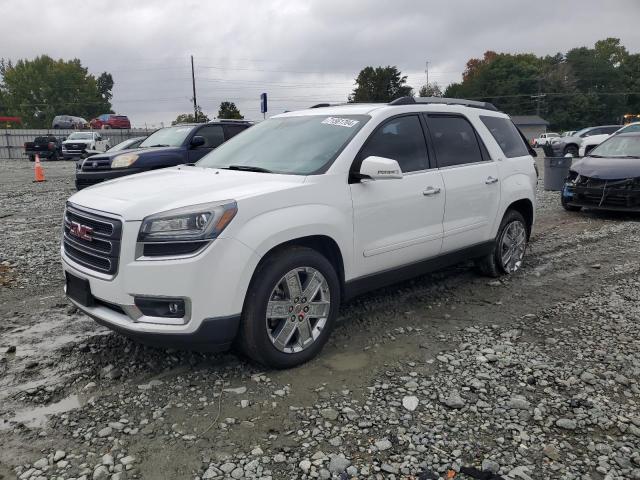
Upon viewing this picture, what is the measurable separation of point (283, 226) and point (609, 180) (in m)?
7.96

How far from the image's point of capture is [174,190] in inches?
142

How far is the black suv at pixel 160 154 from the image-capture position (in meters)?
10.1

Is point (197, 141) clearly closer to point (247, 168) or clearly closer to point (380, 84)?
point (247, 168)

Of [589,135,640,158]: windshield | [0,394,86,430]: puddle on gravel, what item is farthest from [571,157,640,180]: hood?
[0,394,86,430]: puddle on gravel

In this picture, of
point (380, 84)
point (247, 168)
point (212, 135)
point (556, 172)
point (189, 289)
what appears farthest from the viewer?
point (380, 84)

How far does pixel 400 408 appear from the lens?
3227 mm

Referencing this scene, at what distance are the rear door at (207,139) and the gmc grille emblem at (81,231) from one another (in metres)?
6.96

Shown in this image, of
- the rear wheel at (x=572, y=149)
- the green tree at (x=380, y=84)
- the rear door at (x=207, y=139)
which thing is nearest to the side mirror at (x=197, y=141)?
the rear door at (x=207, y=139)

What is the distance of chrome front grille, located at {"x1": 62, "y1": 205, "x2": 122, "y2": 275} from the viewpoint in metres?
3.34

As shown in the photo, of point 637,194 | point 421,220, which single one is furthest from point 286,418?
point 637,194

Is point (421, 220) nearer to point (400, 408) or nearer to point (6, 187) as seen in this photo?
point (400, 408)

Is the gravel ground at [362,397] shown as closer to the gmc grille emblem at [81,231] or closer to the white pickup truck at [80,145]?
the gmc grille emblem at [81,231]

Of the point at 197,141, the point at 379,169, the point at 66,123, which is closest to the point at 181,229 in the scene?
the point at 379,169

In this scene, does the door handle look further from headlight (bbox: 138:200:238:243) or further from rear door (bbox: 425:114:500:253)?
headlight (bbox: 138:200:238:243)
